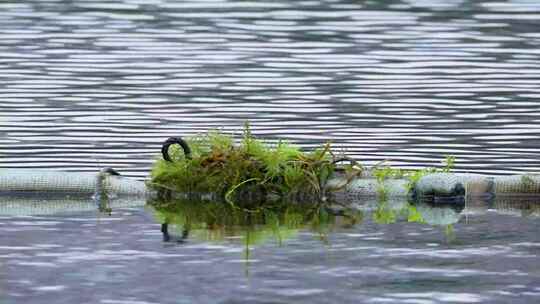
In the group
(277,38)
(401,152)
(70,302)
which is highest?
(277,38)

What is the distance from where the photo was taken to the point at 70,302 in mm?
12898

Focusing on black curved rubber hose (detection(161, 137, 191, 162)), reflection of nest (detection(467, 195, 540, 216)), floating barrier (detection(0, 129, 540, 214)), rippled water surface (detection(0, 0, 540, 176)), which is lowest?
reflection of nest (detection(467, 195, 540, 216))

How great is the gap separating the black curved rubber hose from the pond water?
0.77 metres

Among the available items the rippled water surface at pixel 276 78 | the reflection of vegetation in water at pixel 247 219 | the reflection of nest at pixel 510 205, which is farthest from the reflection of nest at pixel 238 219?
the rippled water surface at pixel 276 78

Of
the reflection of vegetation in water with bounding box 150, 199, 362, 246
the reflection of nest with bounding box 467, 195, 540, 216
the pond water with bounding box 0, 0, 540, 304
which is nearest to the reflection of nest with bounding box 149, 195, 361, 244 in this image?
the reflection of vegetation in water with bounding box 150, 199, 362, 246

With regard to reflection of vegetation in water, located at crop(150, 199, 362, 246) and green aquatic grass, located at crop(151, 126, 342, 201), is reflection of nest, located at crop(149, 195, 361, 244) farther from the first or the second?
green aquatic grass, located at crop(151, 126, 342, 201)

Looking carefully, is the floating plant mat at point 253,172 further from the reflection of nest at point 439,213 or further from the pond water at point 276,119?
the pond water at point 276,119

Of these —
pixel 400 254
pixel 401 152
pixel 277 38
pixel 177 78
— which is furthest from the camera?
pixel 277 38

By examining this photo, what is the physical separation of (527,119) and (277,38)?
40.8 feet

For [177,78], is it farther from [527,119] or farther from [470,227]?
[470,227]

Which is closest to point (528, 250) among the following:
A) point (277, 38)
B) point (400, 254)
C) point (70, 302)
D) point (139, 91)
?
point (400, 254)

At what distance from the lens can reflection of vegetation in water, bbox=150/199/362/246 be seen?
53.4 ft

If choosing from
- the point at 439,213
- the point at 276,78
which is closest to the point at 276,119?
the point at 276,78

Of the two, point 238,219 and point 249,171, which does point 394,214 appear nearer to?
point 238,219
